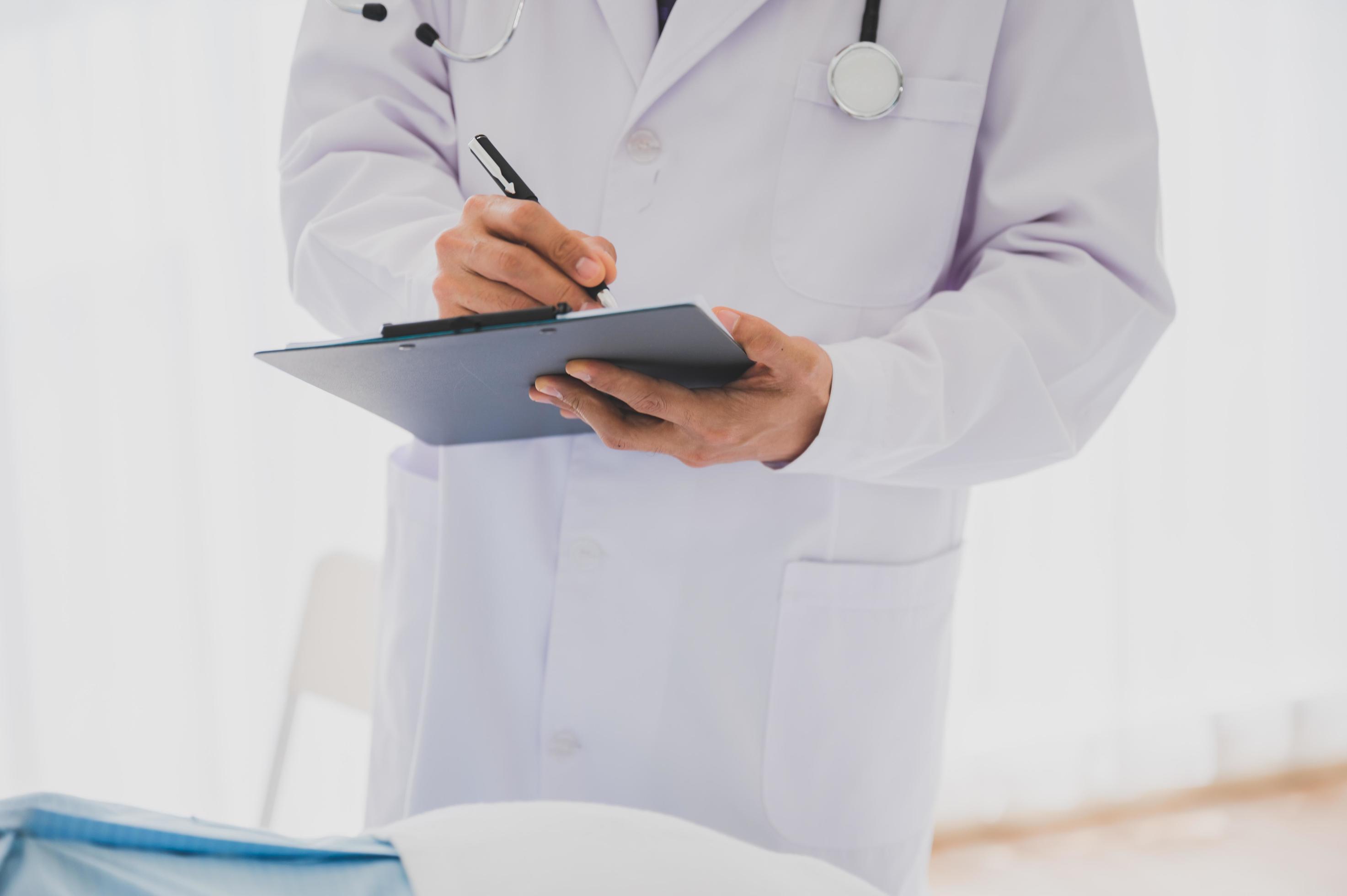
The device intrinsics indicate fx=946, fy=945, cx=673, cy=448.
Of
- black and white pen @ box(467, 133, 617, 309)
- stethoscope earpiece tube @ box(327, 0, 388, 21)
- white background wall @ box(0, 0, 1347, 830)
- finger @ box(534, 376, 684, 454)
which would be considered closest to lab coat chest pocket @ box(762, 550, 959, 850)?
finger @ box(534, 376, 684, 454)

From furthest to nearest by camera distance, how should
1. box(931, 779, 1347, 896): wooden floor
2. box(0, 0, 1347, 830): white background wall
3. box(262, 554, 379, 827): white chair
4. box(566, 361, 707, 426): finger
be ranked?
box(931, 779, 1347, 896): wooden floor, box(0, 0, 1347, 830): white background wall, box(262, 554, 379, 827): white chair, box(566, 361, 707, 426): finger

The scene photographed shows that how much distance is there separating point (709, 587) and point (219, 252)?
4.83ft

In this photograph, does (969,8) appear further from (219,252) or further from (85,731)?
(85,731)

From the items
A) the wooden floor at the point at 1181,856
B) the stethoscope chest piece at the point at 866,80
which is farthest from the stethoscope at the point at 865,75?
the wooden floor at the point at 1181,856

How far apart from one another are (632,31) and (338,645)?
976mm

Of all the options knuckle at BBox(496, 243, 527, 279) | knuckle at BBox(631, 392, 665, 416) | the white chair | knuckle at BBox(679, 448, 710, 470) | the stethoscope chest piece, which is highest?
the stethoscope chest piece

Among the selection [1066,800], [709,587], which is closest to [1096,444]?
[1066,800]

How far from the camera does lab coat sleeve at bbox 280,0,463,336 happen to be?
952 mm

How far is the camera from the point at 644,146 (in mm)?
929

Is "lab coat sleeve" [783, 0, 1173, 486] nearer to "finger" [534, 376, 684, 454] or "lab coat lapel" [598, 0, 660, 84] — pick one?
"finger" [534, 376, 684, 454]

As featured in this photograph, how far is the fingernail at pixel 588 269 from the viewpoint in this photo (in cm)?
70

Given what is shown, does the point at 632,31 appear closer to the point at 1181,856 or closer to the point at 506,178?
the point at 506,178

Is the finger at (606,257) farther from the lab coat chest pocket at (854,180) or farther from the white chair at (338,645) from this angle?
the white chair at (338,645)

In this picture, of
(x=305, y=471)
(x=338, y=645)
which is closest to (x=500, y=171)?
(x=338, y=645)
